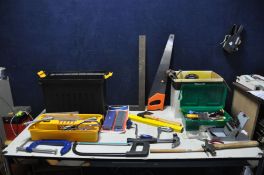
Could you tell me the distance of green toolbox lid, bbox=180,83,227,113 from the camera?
1.47 m

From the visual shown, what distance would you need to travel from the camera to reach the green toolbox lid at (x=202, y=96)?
4.84 ft

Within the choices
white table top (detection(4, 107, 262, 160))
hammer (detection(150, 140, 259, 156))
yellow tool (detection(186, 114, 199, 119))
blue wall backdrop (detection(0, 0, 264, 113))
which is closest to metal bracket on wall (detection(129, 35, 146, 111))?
blue wall backdrop (detection(0, 0, 264, 113))

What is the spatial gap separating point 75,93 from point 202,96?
3.00 feet

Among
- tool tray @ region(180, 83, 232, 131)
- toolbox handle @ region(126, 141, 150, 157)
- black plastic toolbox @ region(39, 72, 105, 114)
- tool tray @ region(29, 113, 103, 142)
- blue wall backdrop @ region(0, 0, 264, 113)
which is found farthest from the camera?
blue wall backdrop @ region(0, 0, 264, 113)

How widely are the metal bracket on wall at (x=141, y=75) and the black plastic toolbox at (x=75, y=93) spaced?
0.36m

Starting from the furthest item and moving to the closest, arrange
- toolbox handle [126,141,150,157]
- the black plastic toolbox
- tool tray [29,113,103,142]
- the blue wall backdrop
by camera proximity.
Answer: the blue wall backdrop
the black plastic toolbox
tool tray [29,113,103,142]
toolbox handle [126,141,150,157]

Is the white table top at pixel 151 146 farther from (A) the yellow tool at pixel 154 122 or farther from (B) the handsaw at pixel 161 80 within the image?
(B) the handsaw at pixel 161 80

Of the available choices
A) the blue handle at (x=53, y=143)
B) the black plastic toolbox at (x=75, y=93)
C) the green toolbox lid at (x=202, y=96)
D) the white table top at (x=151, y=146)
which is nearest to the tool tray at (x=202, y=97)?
the green toolbox lid at (x=202, y=96)

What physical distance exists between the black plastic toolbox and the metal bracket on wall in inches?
14.3

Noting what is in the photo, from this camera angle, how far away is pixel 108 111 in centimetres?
161

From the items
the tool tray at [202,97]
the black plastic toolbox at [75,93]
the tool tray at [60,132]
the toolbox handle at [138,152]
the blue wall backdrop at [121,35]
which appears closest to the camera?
the toolbox handle at [138,152]

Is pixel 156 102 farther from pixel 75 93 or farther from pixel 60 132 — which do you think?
pixel 60 132

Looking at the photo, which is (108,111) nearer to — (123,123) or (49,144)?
(123,123)

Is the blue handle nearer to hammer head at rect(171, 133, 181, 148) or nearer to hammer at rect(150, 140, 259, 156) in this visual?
hammer at rect(150, 140, 259, 156)
